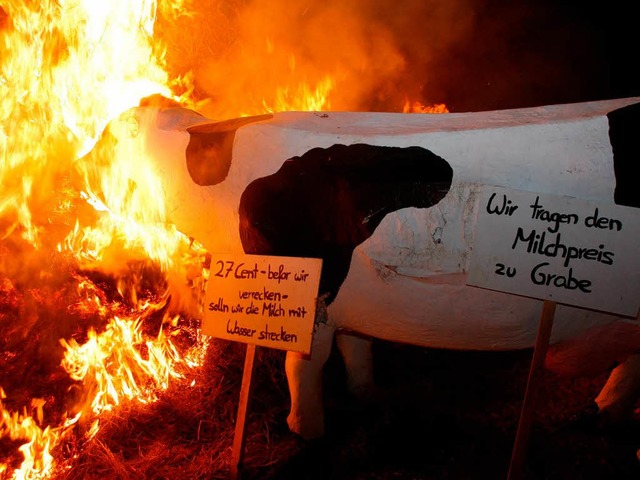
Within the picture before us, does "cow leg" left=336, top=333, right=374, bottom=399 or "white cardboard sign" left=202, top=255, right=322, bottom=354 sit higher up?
"white cardboard sign" left=202, top=255, right=322, bottom=354

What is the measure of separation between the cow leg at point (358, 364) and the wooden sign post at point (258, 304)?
152cm

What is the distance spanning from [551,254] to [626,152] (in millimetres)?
897

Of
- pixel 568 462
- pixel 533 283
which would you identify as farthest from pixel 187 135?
pixel 568 462

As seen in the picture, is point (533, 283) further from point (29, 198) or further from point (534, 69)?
point (534, 69)

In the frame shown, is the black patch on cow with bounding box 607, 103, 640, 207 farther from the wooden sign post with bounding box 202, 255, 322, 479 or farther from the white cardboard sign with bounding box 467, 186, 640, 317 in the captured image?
the wooden sign post with bounding box 202, 255, 322, 479

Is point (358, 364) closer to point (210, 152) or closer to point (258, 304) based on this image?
point (258, 304)

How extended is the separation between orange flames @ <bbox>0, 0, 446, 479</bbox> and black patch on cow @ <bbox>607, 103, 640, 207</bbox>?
287cm

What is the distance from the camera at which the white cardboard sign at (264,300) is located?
211 cm

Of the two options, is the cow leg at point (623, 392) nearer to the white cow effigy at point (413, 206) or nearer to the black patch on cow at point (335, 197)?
the white cow effigy at point (413, 206)

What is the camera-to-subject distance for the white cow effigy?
2.35 metres

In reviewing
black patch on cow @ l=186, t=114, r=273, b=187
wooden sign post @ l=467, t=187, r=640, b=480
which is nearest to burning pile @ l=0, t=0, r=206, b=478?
black patch on cow @ l=186, t=114, r=273, b=187

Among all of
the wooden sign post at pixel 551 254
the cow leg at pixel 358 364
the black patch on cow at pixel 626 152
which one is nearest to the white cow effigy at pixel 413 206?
the black patch on cow at pixel 626 152

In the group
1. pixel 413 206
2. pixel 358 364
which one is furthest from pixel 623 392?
pixel 413 206

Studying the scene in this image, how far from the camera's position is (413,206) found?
2428mm
